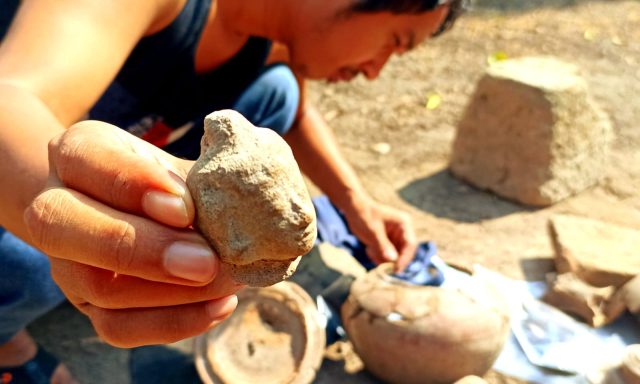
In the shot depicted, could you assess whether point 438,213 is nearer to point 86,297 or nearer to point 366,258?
point 366,258

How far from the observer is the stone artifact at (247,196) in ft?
2.98

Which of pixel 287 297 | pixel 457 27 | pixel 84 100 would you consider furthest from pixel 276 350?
pixel 457 27

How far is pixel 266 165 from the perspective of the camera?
0.91m

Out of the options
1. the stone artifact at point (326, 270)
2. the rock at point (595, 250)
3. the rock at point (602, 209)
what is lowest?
the rock at point (602, 209)

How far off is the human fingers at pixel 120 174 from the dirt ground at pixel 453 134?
1296 mm

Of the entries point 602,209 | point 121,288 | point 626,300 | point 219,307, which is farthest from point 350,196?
point 121,288

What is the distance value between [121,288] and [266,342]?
1.12m

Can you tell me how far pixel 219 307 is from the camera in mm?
1031

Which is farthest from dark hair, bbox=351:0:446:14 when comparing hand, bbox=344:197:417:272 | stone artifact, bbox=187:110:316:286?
stone artifact, bbox=187:110:316:286

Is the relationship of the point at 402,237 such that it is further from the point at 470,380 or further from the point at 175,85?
the point at 175,85

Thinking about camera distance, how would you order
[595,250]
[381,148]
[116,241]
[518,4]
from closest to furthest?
[116,241] → [595,250] → [381,148] → [518,4]

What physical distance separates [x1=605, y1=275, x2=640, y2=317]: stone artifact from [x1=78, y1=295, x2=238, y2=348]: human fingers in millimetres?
1710

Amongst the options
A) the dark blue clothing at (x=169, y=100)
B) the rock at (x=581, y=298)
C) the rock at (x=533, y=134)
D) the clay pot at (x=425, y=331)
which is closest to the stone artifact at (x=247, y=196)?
the clay pot at (x=425, y=331)

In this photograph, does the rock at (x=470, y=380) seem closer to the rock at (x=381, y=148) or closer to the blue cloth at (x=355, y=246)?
the blue cloth at (x=355, y=246)
